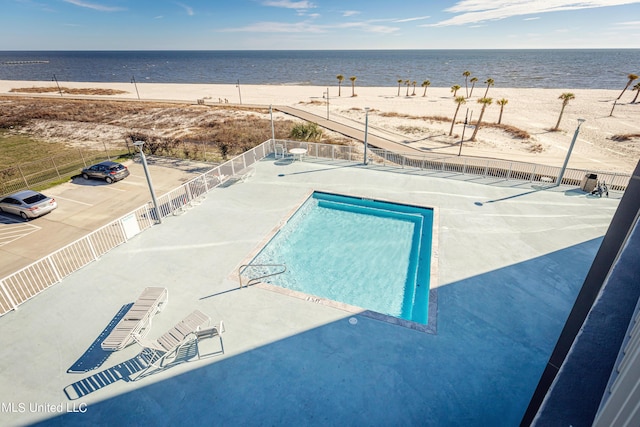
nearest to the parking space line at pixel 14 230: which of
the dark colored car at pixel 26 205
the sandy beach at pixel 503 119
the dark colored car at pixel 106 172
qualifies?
the dark colored car at pixel 26 205

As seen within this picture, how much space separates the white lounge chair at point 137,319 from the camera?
7672 mm

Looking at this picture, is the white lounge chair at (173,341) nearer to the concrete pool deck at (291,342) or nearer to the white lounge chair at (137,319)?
the concrete pool deck at (291,342)

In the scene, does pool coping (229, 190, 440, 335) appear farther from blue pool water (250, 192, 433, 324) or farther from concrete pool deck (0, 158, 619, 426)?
blue pool water (250, 192, 433, 324)

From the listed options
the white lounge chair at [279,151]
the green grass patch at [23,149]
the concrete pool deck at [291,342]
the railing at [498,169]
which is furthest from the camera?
the green grass patch at [23,149]

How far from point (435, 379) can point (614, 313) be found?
19.1 feet

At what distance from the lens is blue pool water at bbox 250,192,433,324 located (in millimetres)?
10734

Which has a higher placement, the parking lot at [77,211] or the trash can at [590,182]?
the trash can at [590,182]

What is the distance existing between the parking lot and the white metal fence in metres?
2.08

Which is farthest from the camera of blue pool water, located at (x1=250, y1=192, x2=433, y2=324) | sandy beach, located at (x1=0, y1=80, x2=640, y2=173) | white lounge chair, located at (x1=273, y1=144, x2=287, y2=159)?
sandy beach, located at (x1=0, y1=80, x2=640, y2=173)

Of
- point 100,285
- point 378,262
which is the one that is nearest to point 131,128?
point 100,285

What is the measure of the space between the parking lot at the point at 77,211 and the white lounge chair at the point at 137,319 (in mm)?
9156

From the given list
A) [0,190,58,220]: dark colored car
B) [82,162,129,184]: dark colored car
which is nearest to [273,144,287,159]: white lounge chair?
[82,162,129,184]: dark colored car

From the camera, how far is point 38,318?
8906 mm

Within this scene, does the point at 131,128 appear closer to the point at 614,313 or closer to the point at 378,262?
the point at 378,262
